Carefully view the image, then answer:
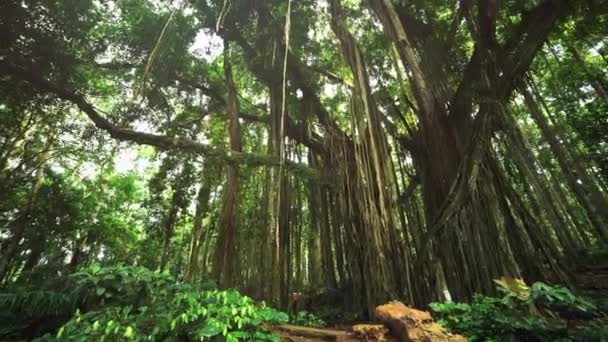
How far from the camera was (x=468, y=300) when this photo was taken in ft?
8.63

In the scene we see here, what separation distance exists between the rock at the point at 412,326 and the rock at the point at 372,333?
0.06 metres

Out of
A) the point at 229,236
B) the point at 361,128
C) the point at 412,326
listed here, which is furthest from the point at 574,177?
the point at 229,236

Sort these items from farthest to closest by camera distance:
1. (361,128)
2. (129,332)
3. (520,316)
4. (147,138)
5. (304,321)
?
(147,138)
(361,128)
(304,321)
(520,316)
(129,332)

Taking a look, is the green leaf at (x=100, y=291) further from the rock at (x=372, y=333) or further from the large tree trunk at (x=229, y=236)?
the large tree trunk at (x=229, y=236)

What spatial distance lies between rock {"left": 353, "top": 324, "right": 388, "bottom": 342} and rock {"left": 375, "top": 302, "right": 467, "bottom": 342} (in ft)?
0.20

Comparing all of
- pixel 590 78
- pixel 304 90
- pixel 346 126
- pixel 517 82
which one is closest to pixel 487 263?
pixel 517 82

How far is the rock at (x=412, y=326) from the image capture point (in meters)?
1.55

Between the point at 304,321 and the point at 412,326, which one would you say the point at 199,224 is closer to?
the point at 304,321

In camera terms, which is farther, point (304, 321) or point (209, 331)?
point (304, 321)

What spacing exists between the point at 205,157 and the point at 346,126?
243 cm

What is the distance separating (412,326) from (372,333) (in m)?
0.25

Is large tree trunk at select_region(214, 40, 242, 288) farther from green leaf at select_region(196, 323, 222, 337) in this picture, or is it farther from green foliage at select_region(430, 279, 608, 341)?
green foliage at select_region(430, 279, 608, 341)

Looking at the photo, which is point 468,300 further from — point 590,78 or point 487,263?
point 590,78

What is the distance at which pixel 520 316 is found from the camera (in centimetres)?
157
